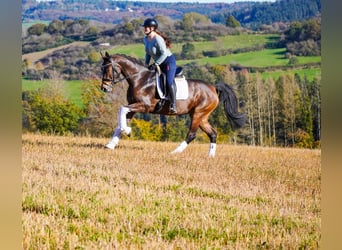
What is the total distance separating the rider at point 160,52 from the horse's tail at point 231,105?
0.35m

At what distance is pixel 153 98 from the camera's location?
659cm

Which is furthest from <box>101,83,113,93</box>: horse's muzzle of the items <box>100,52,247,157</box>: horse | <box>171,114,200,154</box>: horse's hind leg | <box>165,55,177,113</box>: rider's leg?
<box>171,114,200,154</box>: horse's hind leg

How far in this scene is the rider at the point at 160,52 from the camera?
21.0 feet

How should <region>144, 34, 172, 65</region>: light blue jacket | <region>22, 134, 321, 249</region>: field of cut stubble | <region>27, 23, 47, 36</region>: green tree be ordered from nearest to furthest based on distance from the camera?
<region>22, 134, 321, 249</region>: field of cut stubble, <region>144, 34, 172, 65</region>: light blue jacket, <region>27, 23, 47, 36</region>: green tree

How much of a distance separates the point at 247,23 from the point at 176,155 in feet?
3.60

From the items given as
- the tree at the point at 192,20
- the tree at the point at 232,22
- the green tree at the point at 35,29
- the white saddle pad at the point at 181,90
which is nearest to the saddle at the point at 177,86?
the white saddle pad at the point at 181,90

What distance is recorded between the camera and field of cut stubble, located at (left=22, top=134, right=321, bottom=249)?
5.99m

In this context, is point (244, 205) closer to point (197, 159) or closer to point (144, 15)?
point (197, 159)

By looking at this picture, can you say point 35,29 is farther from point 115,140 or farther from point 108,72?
point 115,140

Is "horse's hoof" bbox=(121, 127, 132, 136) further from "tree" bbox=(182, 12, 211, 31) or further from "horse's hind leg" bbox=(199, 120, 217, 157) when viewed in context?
"tree" bbox=(182, 12, 211, 31)

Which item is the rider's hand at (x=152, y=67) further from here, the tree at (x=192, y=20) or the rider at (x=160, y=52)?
the tree at (x=192, y=20)

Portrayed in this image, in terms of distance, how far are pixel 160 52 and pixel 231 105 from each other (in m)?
0.64

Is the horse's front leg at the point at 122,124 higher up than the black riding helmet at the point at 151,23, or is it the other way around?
the black riding helmet at the point at 151,23

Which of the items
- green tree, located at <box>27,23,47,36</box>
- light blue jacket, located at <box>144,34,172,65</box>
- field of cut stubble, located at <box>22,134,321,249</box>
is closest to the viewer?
field of cut stubble, located at <box>22,134,321,249</box>
